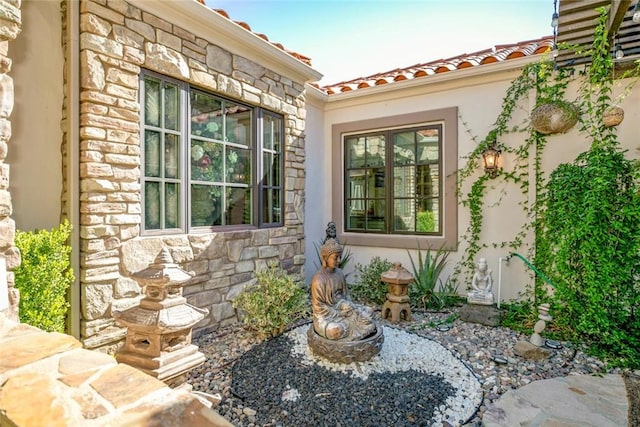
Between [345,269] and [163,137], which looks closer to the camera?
[163,137]

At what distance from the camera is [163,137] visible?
3467 mm

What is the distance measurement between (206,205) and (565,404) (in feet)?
12.4

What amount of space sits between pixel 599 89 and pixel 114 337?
5.87m

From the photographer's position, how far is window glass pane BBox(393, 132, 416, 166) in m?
5.62

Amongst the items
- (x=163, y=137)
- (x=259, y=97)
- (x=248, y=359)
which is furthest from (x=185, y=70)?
(x=248, y=359)

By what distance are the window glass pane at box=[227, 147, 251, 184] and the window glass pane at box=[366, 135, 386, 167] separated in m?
2.41

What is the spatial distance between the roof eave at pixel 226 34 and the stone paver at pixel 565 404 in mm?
4412

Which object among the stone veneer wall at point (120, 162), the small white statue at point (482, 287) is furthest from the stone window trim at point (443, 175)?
the stone veneer wall at point (120, 162)

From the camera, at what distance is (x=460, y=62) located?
16.8 feet

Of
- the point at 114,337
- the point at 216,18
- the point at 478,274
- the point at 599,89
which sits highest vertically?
the point at 216,18

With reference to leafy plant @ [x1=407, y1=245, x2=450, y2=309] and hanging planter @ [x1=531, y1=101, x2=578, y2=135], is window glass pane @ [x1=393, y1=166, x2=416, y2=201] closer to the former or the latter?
leafy plant @ [x1=407, y1=245, x2=450, y2=309]

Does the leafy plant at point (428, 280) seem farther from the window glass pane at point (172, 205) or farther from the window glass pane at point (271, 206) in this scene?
the window glass pane at point (172, 205)

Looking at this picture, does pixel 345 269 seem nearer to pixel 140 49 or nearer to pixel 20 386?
pixel 140 49

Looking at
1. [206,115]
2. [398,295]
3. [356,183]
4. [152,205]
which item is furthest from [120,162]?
[356,183]
